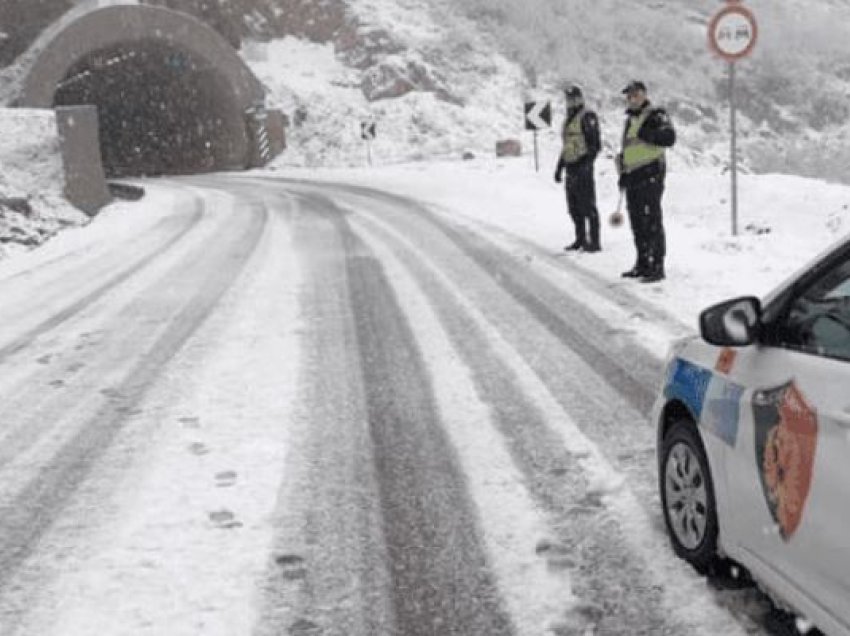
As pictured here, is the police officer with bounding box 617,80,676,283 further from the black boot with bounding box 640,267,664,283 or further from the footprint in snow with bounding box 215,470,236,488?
the footprint in snow with bounding box 215,470,236,488

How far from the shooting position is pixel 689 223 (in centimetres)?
1462

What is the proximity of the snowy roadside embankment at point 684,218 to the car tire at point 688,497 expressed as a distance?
388 cm

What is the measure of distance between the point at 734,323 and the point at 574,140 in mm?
8230

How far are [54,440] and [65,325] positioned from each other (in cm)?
355

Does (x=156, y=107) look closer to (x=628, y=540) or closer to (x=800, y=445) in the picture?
(x=628, y=540)

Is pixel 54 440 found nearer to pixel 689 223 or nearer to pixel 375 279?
pixel 375 279

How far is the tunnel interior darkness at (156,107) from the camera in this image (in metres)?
34.5

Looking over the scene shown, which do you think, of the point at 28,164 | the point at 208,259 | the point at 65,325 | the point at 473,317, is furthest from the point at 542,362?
the point at 28,164

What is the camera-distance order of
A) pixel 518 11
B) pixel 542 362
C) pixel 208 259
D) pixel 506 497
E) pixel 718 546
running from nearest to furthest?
pixel 718 546 → pixel 506 497 → pixel 542 362 → pixel 208 259 → pixel 518 11

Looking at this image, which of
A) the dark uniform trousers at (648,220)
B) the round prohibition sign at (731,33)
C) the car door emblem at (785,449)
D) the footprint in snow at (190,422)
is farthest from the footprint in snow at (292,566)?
the round prohibition sign at (731,33)

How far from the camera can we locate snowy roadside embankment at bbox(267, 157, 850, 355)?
9.25 metres

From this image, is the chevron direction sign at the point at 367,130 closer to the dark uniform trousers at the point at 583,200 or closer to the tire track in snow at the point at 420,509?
the dark uniform trousers at the point at 583,200

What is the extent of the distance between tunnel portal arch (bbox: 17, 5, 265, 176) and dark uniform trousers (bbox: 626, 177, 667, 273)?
26556 millimetres

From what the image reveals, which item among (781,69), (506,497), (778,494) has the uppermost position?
(781,69)
